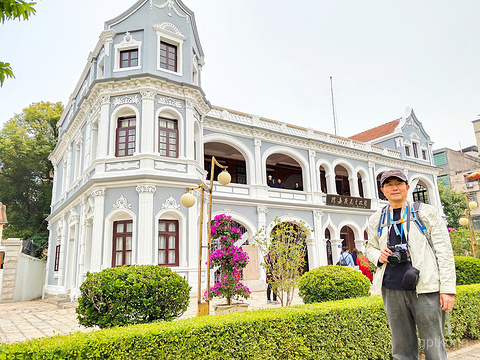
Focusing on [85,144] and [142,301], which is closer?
[142,301]

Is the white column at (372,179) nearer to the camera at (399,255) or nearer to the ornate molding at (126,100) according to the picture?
the ornate molding at (126,100)

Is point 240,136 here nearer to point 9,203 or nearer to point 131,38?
point 131,38

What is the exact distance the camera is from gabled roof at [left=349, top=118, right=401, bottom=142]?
2618 centimetres

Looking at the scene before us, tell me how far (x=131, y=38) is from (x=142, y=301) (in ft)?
39.8

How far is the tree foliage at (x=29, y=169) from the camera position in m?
23.2

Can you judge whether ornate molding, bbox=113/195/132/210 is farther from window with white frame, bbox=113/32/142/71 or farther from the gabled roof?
the gabled roof

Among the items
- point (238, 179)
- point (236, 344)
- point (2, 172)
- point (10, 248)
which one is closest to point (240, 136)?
point (238, 179)

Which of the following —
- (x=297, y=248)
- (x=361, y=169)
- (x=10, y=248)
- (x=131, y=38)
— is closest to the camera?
(x=297, y=248)

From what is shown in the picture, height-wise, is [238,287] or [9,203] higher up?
[9,203]

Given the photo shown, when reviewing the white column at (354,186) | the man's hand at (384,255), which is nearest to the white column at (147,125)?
the man's hand at (384,255)

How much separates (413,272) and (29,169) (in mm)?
26336

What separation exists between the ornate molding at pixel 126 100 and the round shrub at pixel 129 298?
924 centimetres

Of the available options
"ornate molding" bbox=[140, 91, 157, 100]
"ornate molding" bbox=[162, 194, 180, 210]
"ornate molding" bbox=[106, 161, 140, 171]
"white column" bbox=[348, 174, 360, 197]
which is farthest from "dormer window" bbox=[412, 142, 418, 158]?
"ornate molding" bbox=[106, 161, 140, 171]

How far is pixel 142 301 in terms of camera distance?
205 inches
